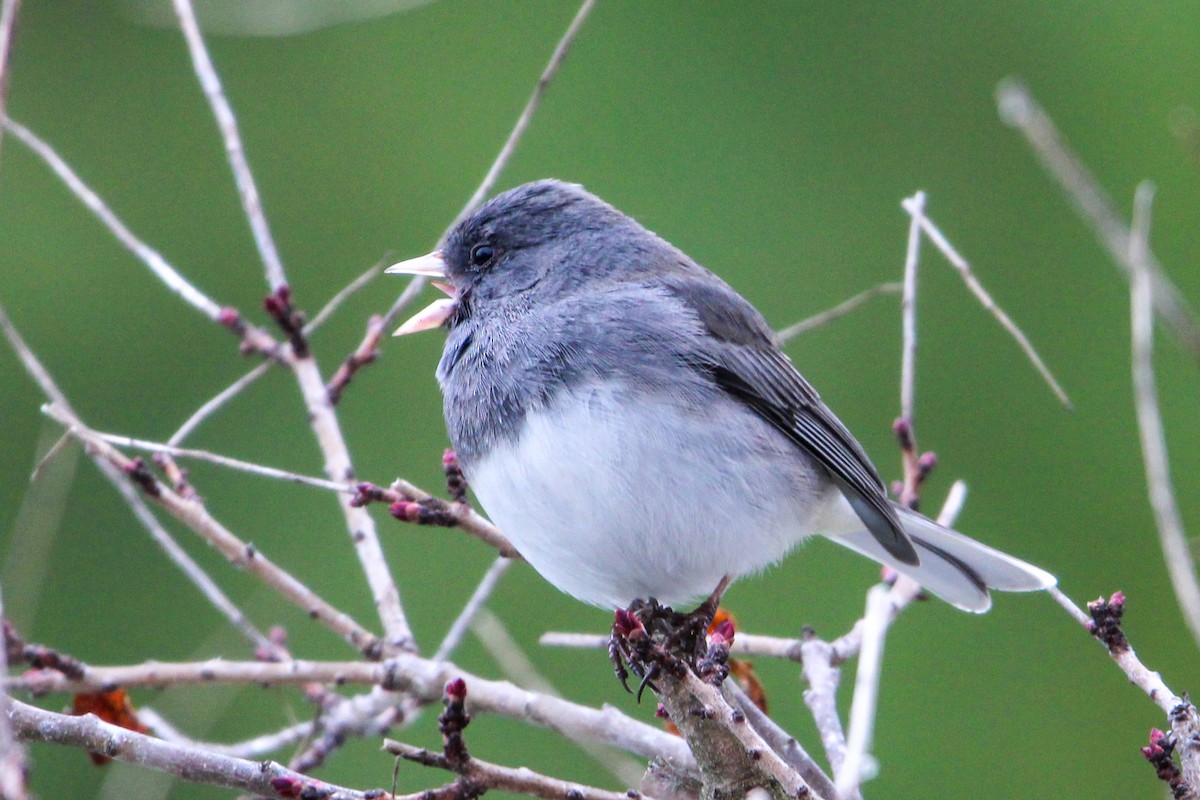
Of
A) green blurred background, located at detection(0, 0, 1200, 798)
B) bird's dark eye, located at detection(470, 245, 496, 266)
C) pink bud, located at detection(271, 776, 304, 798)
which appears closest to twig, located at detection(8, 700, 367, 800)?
pink bud, located at detection(271, 776, 304, 798)

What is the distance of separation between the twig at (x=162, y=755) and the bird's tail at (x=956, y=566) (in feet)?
4.23

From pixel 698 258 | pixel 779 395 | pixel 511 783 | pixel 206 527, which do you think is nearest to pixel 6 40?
pixel 206 527

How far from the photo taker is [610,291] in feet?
8.17

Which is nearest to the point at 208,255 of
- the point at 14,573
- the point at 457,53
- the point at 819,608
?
the point at 457,53

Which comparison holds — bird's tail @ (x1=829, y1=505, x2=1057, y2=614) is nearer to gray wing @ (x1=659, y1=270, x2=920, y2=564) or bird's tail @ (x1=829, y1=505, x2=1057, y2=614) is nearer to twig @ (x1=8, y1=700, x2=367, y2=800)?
gray wing @ (x1=659, y1=270, x2=920, y2=564)

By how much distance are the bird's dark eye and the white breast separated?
0.55m

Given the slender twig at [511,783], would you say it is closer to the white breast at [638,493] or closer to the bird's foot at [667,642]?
the bird's foot at [667,642]

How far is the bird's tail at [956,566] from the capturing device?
101 inches

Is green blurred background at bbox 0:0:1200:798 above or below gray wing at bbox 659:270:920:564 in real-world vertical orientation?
above

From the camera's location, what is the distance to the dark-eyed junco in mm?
2168

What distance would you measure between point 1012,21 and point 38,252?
3.57 meters

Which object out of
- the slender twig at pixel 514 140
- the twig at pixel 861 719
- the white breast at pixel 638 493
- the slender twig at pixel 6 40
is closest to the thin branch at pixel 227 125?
the slender twig at pixel 514 140

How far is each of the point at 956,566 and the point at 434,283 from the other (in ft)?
3.68

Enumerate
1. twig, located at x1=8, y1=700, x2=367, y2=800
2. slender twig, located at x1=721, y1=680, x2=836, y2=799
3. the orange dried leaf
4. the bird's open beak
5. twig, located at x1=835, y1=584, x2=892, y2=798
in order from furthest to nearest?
the bird's open beak
the orange dried leaf
slender twig, located at x1=721, y1=680, x2=836, y2=799
twig, located at x1=8, y1=700, x2=367, y2=800
twig, located at x1=835, y1=584, x2=892, y2=798
